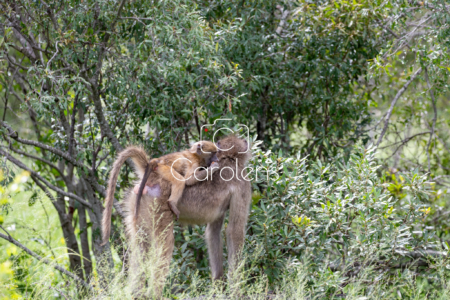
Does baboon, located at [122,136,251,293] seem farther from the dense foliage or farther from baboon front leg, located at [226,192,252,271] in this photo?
the dense foliage

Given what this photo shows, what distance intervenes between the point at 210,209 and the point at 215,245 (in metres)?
0.52

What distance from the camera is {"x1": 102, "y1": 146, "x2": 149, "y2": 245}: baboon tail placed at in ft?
13.0

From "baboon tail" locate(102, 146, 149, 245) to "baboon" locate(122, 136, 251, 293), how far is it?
6.6 inches

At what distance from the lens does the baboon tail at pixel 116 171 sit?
3.96 metres

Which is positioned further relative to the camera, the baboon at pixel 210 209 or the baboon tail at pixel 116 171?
the baboon at pixel 210 209

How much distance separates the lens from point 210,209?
14.9ft

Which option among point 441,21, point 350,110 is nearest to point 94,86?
point 350,110

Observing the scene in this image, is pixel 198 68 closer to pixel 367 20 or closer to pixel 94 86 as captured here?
pixel 94 86

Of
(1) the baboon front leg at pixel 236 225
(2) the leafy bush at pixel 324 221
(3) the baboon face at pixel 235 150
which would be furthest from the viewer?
(3) the baboon face at pixel 235 150

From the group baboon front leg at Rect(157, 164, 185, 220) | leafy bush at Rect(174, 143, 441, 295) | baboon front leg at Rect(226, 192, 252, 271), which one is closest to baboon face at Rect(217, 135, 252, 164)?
leafy bush at Rect(174, 143, 441, 295)

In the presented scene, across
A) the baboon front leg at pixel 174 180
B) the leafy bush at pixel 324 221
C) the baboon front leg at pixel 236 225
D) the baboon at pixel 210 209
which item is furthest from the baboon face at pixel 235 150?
the baboon front leg at pixel 174 180

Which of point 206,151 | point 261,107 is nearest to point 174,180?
point 206,151

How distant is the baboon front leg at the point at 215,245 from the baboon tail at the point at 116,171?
36.4 inches

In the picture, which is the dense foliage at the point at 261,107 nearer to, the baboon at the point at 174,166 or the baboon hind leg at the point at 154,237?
the baboon hind leg at the point at 154,237
